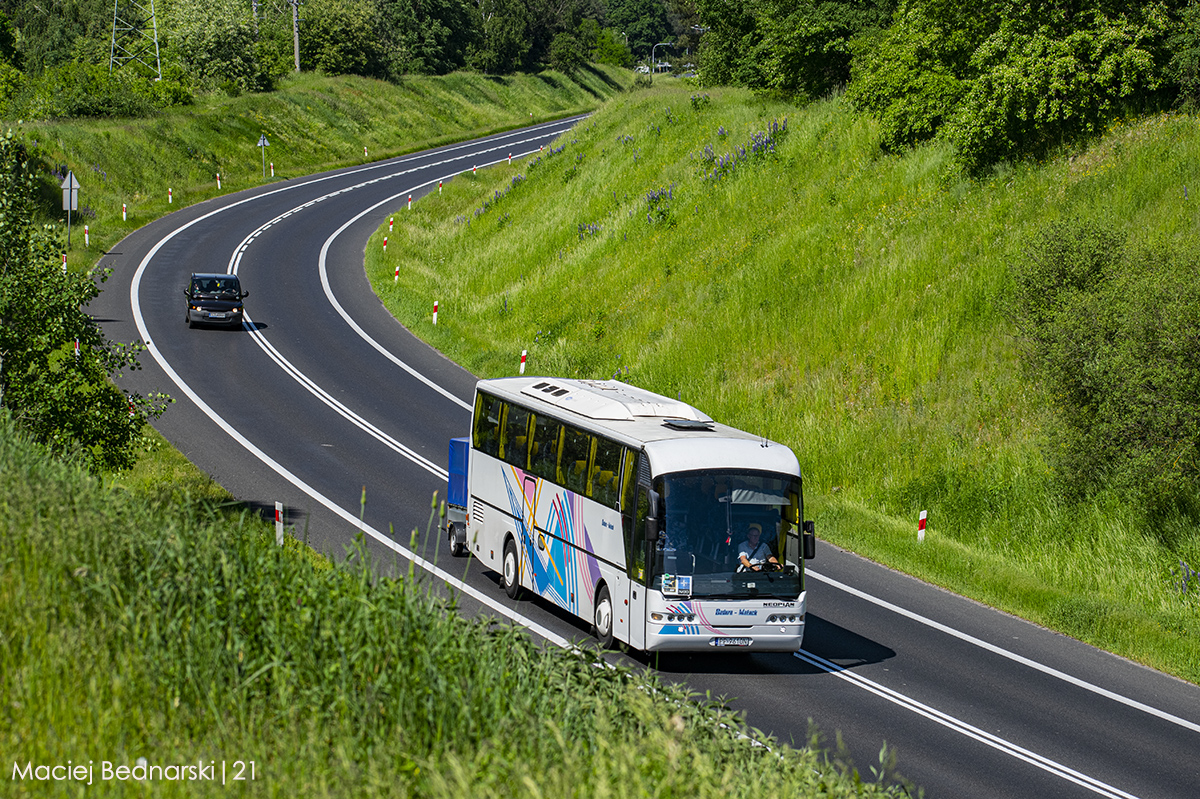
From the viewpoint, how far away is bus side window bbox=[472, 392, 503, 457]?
18328mm

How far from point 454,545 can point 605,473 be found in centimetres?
557

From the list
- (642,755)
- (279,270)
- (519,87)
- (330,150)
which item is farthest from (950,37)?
(519,87)

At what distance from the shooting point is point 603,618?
48.9 ft

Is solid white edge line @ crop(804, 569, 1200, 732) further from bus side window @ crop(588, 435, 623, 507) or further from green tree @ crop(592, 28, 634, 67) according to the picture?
green tree @ crop(592, 28, 634, 67)

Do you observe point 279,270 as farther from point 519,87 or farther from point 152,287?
point 519,87

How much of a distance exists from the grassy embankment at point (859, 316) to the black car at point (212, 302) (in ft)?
18.6

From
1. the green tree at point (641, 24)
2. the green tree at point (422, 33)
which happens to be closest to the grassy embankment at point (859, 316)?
the green tree at point (422, 33)

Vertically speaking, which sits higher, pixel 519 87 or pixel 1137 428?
pixel 519 87

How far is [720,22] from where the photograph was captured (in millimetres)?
48594

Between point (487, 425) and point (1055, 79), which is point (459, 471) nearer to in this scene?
point (487, 425)

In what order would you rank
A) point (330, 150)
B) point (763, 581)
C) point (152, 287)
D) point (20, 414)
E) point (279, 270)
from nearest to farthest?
point (763, 581)
point (20, 414)
point (152, 287)
point (279, 270)
point (330, 150)

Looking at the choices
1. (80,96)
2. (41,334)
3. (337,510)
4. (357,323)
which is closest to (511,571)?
(337,510)

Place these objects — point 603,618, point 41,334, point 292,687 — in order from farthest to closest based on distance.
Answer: point 41,334
point 603,618
point 292,687

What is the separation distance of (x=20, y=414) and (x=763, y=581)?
10080 millimetres
